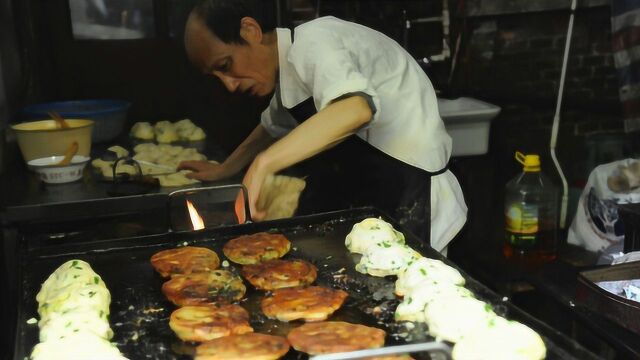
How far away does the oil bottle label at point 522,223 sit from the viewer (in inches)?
158

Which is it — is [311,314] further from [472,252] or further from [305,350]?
[472,252]

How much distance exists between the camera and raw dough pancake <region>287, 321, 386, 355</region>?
1.58 meters

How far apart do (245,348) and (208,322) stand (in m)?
0.17

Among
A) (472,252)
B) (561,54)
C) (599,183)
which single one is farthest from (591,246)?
(561,54)

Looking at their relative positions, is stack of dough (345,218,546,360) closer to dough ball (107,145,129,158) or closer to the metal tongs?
the metal tongs

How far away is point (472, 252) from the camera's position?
468 centimetres

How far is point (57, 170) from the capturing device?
123 inches

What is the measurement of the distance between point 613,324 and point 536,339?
74 centimetres

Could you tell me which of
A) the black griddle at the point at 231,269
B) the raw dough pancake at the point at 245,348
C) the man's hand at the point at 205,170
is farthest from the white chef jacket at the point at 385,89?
the raw dough pancake at the point at 245,348

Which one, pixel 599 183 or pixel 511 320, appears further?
pixel 599 183

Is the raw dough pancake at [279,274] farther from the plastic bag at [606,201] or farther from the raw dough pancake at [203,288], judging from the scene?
the plastic bag at [606,201]

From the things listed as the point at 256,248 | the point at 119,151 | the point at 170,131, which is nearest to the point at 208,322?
the point at 256,248

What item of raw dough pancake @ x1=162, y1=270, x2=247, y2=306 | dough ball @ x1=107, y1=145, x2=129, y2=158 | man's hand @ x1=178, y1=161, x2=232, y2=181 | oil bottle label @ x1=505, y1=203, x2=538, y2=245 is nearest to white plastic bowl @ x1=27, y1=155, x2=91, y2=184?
dough ball @ x1=107, y1=145, x2=129, y2=158

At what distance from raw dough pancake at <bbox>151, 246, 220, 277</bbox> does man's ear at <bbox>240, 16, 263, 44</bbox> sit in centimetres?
Answer: 84
